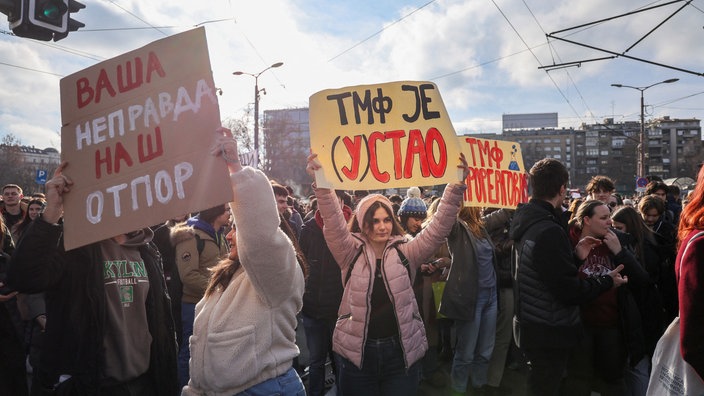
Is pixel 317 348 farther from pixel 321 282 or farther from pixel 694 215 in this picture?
pixel 694 215

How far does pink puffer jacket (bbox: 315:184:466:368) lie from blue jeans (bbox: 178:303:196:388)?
1.58 metres

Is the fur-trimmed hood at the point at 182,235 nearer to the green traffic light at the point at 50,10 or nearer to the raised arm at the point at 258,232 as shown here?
the raised arm at the point at 258,232

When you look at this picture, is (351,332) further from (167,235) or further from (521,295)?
(167,235)

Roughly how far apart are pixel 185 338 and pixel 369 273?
82.2 inches

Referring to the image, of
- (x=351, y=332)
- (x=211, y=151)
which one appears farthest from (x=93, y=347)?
(x=351, y=332)

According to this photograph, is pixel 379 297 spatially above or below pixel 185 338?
above

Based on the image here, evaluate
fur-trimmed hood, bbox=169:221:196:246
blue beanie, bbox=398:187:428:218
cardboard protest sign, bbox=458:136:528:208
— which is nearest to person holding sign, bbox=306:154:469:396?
cardboard protest sign, bbox=458:136:528:208

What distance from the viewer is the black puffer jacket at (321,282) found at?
172 inches

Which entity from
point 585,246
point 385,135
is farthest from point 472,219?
point 385,135

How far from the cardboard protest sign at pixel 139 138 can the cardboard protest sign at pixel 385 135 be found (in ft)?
3.98

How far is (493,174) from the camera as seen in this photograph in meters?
4.78

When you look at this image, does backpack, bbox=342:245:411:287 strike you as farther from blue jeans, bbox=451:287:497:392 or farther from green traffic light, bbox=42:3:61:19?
green traffic light, bbox=42:3:61:19

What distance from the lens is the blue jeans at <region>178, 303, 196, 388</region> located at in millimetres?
4102

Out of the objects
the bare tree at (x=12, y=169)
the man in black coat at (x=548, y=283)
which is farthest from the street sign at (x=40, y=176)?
the bare tree at (x=12, y=169)
